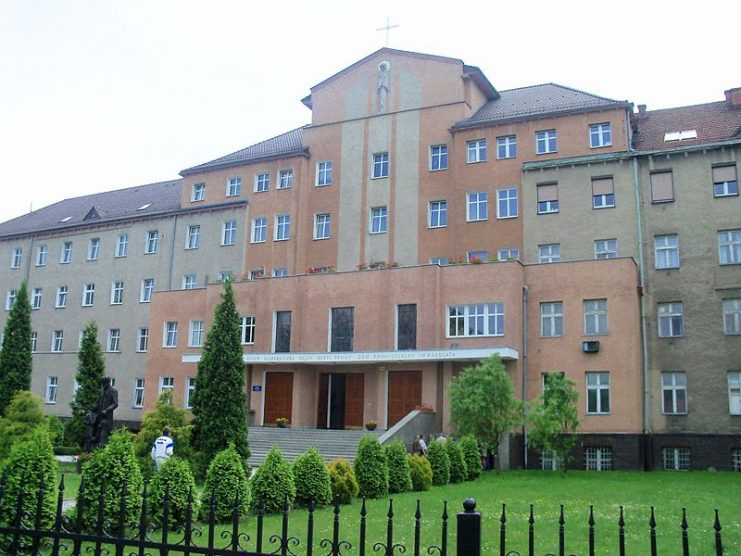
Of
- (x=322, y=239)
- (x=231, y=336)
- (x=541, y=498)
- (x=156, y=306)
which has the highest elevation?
(x=322, y=239)

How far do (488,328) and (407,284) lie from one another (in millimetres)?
4109

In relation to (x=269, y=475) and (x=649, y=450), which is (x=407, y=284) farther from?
(x=269, y=475)

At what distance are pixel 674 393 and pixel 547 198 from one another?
9.96 m

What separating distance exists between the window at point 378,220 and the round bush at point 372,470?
19.6m

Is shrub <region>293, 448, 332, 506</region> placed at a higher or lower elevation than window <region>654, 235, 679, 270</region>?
lower

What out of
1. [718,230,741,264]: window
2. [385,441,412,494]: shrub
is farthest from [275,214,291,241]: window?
[385,441,412,494]: shrub

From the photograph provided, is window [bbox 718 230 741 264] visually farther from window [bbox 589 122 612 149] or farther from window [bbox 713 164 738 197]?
window [bbox 589 122 612 149]

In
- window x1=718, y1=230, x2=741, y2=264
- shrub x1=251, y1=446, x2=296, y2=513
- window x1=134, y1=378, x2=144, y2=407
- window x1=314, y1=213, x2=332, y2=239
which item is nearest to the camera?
shrub x1=251, y1=446, x2=296, y2=513

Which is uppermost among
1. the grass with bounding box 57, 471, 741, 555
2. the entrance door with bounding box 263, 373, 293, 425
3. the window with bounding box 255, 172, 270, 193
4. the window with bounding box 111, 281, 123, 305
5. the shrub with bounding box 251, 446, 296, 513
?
the window with bounding box 255, 172, 270, 193

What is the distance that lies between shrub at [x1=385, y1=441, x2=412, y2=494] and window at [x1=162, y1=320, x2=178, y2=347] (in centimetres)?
2264

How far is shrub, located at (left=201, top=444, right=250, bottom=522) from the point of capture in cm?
1466

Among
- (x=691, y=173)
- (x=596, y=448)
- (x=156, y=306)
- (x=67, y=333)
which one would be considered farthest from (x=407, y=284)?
(x=67, y=333)

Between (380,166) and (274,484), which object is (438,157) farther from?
(274,484)

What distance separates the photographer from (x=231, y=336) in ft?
80.5
